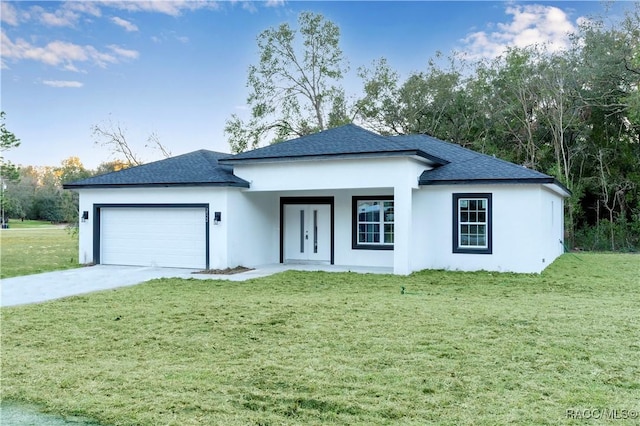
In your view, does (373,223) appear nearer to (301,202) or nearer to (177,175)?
(301,202)

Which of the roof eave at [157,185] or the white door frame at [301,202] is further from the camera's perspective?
the white door frame at [301,202]

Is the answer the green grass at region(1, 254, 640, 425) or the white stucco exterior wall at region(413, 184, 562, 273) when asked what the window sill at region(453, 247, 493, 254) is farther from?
the green grass at region(1, 254, 640, 425)

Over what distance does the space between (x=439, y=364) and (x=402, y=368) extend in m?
0.42

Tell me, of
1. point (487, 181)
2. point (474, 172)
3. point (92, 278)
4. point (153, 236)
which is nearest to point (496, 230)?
point (487, 181)

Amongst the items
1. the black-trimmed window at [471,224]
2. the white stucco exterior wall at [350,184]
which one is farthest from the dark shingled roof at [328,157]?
the black-trimmed window at [471,224]

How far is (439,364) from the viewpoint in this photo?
5281mm

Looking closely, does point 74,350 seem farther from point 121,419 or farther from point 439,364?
point 439,364

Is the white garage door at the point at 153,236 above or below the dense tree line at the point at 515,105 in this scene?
→ below

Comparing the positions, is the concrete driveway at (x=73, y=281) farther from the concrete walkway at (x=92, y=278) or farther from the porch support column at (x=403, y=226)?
the porch support column at (x=403, y=226)

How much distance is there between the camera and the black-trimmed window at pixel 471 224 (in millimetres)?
13852

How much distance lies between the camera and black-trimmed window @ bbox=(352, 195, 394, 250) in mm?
15258

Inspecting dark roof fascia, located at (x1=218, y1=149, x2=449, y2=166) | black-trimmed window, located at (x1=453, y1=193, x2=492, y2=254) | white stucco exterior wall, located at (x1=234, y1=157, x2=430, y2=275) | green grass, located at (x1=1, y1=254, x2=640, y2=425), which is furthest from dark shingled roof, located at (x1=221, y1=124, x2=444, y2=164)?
green grass, located at (x1=1, y1=254, x2=640, y2=425)

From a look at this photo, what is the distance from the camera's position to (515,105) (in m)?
27.0

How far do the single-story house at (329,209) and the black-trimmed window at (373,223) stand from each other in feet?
0.10
